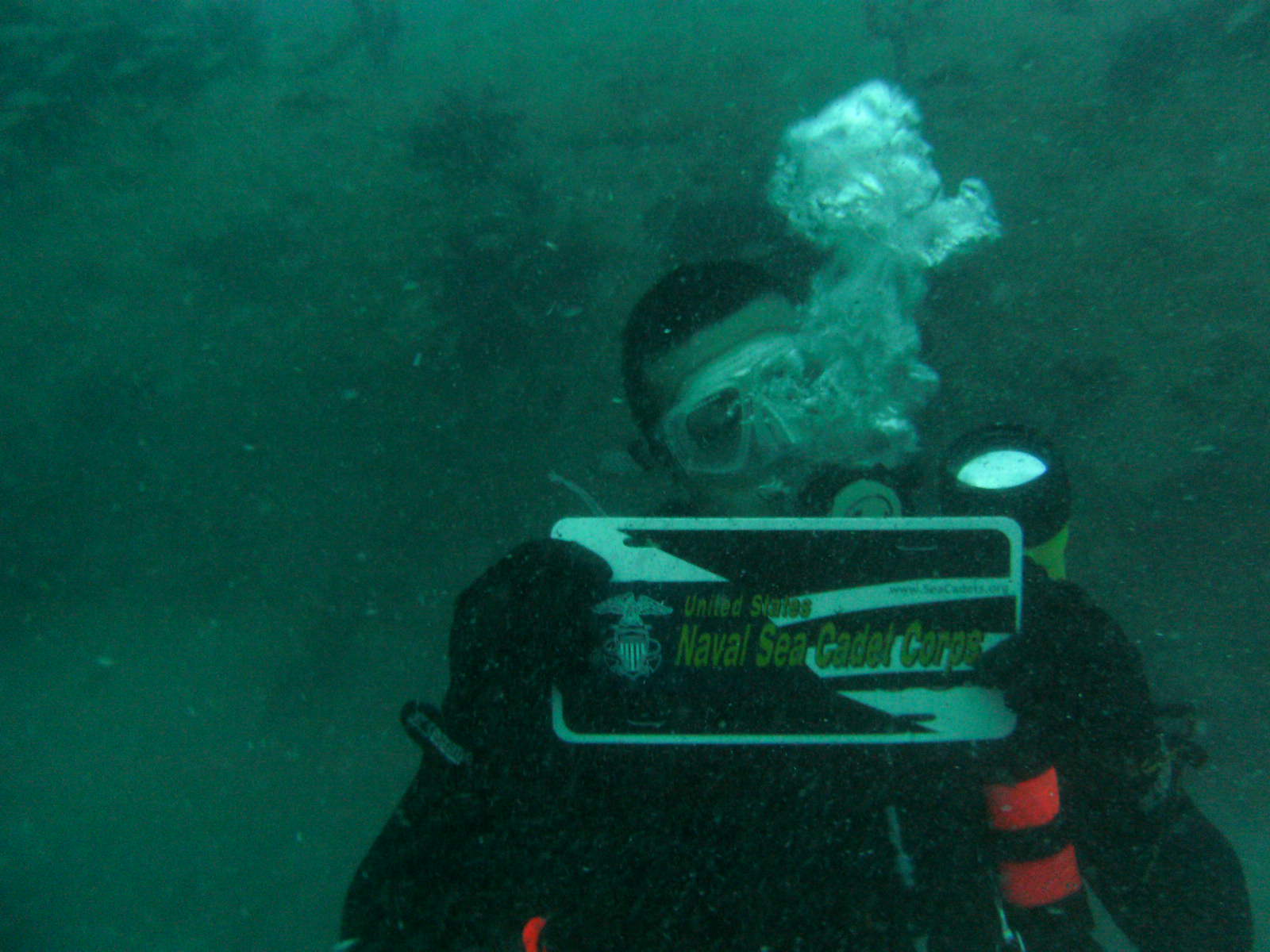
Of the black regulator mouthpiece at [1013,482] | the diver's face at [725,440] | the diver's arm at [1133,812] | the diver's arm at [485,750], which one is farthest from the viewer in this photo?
the diver's face at [725,440]

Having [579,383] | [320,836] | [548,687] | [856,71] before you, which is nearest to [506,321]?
[579,383]

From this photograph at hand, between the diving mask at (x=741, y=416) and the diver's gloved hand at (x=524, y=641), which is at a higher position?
the diving mask at (x=741, y=416)

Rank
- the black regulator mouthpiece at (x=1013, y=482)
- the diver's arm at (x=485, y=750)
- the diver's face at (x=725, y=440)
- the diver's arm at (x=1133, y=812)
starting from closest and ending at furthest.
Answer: the diver's arm at (x=485, y=750) < the diver's arm at (x=1133, y=812) < the black regulator mouthpiece at (x=1013, y=482) < the diver's face at (x=725, y=440)

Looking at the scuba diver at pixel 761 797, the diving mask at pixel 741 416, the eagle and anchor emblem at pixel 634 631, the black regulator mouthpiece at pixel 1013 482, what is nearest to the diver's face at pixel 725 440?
the diving mask at pixel 741 416

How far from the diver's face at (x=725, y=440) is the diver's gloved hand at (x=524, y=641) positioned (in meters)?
1.23

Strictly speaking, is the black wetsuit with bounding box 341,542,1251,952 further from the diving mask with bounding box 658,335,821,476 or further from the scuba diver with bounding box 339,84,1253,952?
the diving mask with bounding box 658,335,821,476

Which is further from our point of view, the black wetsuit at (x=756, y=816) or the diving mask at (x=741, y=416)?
the diving mask at (x=741, y=416)

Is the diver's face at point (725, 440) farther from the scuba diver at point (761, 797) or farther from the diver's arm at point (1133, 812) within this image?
the diver's arm at point (1133, 812)

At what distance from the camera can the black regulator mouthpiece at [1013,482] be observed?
83.6 inches

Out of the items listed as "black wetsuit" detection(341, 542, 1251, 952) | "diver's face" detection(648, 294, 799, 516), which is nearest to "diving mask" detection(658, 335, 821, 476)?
"diver's face" detection(648, 294, 799, 516)

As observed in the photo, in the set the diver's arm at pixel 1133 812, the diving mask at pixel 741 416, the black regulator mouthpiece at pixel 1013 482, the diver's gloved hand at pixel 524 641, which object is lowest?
the diver's arm at pixel 1133 812

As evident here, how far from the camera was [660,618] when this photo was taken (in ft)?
5.56

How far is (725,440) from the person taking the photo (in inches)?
111

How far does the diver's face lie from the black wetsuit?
1.15 m
